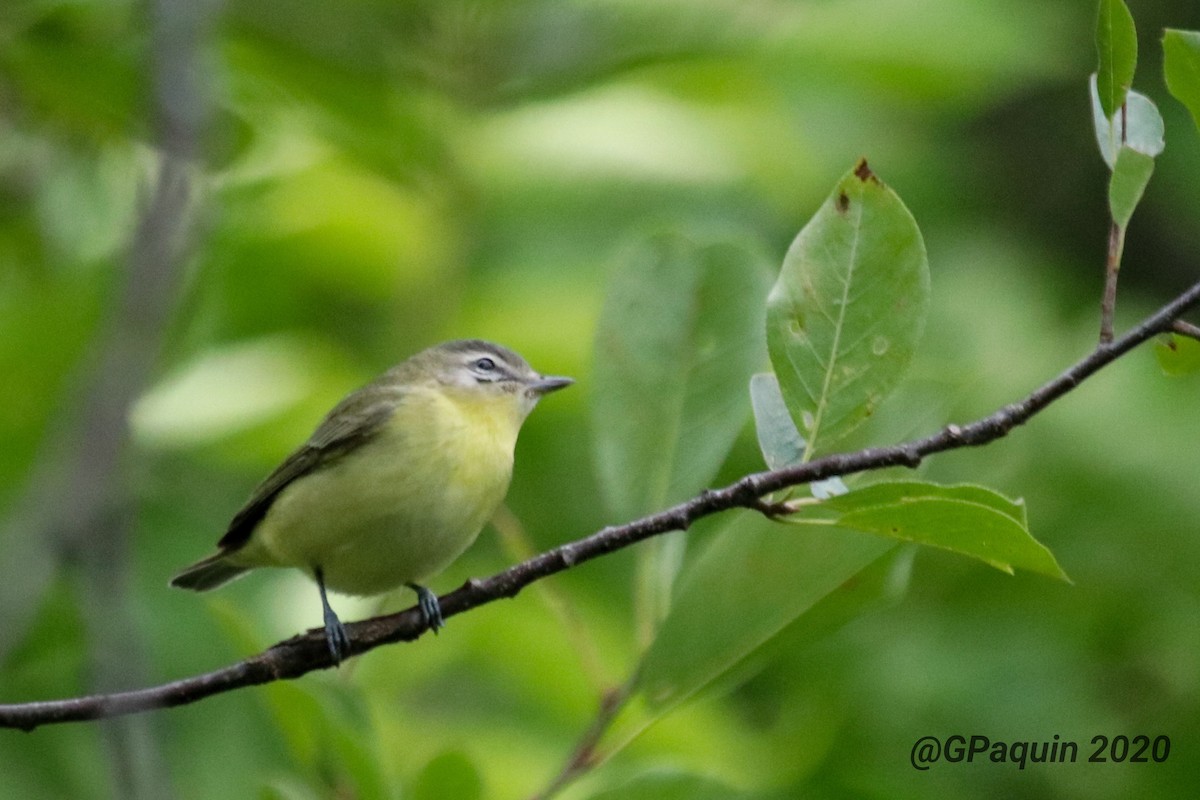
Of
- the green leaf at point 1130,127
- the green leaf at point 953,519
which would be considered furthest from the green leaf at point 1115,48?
the green leaf at point 953,519

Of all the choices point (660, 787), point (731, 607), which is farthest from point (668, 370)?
point (660, 787)

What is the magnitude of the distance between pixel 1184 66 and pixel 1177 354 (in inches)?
16.5

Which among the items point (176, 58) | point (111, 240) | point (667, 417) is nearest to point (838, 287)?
point (667, 417)

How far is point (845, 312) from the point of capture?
234 cm

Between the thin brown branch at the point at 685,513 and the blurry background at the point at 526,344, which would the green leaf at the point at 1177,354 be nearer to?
the thin brown branch at the point at 685,513

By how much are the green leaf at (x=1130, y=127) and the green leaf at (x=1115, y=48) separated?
0.04 metres

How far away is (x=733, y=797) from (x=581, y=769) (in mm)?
294

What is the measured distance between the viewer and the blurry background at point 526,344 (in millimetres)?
4215

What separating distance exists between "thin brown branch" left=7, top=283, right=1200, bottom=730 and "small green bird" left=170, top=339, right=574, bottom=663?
3.99 ft

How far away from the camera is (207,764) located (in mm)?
4016

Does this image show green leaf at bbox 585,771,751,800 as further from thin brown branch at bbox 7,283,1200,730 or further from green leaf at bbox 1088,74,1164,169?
green leaf at bbox 1088,74,1164,169

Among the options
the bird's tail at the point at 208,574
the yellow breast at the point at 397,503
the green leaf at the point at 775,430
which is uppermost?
the green leaf at the point at 775,430

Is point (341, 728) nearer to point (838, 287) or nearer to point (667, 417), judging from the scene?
A: point (667, 417)

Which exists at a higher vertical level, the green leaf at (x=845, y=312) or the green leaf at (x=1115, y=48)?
the green leaf at (x=1115, y=48)
